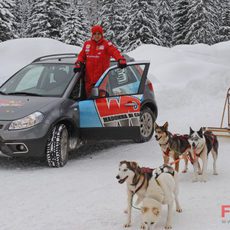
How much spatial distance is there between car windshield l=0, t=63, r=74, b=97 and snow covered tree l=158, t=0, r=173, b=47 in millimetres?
42965

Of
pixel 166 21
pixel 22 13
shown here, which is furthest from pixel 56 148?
pixel 22 13

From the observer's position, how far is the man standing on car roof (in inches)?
311

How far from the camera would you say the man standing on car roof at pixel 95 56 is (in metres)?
7.90

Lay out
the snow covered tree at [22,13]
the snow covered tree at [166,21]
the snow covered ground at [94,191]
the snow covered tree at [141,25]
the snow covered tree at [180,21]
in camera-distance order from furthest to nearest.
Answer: the snow covered tree at [22,13] < the snow covered tree at [166,21] < the snow covered tree at [180,21] < the snow covered tree at [141,25] < the snow covered ground at [94,191]

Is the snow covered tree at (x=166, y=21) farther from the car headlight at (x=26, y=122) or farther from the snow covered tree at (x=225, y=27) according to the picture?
the car headlight at (x=26, y=122)

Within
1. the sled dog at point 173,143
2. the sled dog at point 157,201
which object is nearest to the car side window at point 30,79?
the sled dog at point 173,143

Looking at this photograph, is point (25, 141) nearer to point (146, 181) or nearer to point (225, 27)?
point (146, 181)

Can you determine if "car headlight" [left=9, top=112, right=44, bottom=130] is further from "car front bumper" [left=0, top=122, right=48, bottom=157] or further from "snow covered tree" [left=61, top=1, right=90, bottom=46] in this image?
"snow covered tree" [left=61, top=1, right=90, bottom=46]

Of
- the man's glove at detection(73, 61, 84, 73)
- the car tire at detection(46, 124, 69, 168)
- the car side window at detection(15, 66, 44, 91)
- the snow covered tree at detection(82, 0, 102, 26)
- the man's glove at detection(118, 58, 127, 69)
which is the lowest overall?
the car tire at detection(46, 124, 69, 168)

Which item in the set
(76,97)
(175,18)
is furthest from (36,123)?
(175,18)

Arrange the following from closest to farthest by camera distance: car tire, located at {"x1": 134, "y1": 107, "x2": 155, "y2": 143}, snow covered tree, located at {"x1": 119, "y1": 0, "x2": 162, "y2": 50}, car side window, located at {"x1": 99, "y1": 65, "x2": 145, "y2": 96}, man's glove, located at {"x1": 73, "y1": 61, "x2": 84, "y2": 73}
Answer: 1. man's glove, located at {"x1": 73, "y1": 61, "x2": 84, "y2": 73}
2. car side window, located at {"x1": 99, "y1": 65, "x2": 145, "y2": 96}
3. car tire, located at {"x1": 134, "y1": 107, "x2": 155, "y2": 143}
4. snow covered tree, located at {"x1": 119, "y1": 0, "x2": 162, "y2": 50}

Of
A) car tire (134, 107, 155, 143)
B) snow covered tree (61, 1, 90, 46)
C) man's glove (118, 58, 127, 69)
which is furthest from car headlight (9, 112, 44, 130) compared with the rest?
snow covered tree (61, 1, 90, 46)

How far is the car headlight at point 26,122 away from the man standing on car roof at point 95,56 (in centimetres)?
144

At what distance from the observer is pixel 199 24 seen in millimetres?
45688
